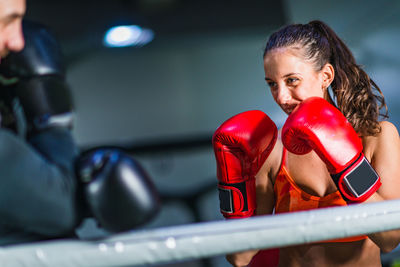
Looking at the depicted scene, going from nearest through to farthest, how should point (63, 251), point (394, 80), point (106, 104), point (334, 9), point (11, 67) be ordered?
point (63, 251)
point (11, 67)
point (334, 9)
point (394, 80)
point (106, 104)

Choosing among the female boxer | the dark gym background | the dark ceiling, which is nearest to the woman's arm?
the female boxer

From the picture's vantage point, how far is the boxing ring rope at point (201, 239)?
524mm

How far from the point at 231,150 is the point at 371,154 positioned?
29 centimetres

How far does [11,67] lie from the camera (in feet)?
2.15

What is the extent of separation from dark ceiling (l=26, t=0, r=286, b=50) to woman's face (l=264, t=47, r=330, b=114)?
226 centimetres

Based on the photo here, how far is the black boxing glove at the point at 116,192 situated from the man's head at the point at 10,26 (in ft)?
0.73

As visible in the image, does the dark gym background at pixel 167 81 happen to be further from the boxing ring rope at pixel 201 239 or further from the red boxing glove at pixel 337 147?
the boxing ring rope at pixel 201 239

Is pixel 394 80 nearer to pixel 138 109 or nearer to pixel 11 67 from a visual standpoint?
pixel 11 67

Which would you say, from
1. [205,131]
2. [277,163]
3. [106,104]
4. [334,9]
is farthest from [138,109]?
[277,163]

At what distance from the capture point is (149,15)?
3.34 meters

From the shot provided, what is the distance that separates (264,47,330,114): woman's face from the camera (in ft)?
2.65

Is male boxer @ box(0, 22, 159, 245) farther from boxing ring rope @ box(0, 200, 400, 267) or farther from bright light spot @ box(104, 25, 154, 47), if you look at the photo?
bright light spot @ box(104, 25, 154, 47)

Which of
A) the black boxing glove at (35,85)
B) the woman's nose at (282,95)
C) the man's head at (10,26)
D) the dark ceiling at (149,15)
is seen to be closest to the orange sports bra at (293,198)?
the woman's nose at (282,95)

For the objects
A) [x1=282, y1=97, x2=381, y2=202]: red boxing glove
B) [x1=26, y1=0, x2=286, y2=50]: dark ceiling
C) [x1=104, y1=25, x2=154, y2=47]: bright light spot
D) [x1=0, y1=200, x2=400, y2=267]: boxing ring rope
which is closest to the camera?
[x1=0, y1=200, x2=400, y2=267]: boxing ring rope
